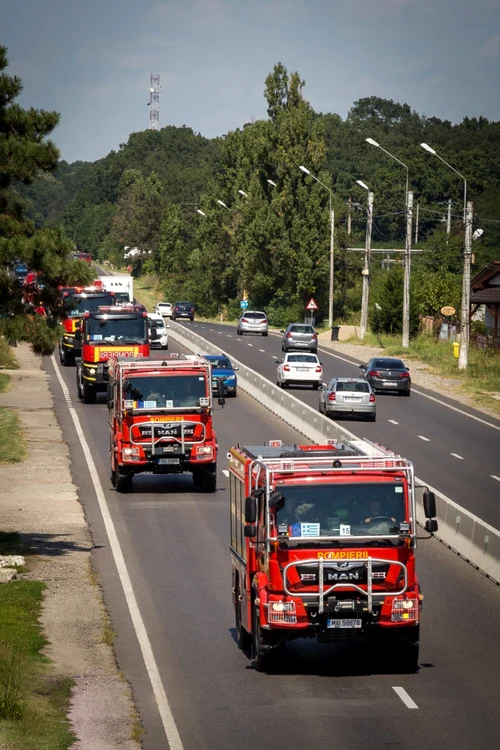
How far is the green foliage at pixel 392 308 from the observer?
277 ft

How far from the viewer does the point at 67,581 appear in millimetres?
21781

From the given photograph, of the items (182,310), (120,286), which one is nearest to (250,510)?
(120,286)

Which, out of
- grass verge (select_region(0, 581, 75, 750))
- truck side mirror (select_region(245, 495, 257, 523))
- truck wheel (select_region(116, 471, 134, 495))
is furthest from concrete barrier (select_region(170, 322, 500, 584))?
truck wheel (select_region(116, 471, 134, 495))

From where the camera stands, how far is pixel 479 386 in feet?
189

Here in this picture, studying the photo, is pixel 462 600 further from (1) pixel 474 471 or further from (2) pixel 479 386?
(2) pixel 479 386

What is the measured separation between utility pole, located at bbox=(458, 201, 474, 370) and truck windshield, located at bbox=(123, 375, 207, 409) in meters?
30.8

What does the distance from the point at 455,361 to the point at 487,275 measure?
15.1 meters

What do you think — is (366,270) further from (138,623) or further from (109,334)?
(138,623)

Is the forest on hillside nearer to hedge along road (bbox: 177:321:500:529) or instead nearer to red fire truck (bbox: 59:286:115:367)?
red fire truck (bbox: 59:286:115:367)

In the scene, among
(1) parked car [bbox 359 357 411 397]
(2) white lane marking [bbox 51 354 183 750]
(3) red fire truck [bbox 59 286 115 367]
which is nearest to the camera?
(2) white lane marking [bbox 51 354 183 750]

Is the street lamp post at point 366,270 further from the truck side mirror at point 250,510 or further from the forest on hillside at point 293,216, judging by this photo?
the truck side mirror at point 250,510

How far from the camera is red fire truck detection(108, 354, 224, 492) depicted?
29734mm

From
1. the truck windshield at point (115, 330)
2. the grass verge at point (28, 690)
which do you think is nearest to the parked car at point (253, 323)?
the truck windshield at point (115, 330)

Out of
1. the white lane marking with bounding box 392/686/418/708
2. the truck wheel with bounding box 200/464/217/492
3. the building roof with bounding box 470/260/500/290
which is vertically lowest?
the truck wheel with bounding box 200/464/217/492
